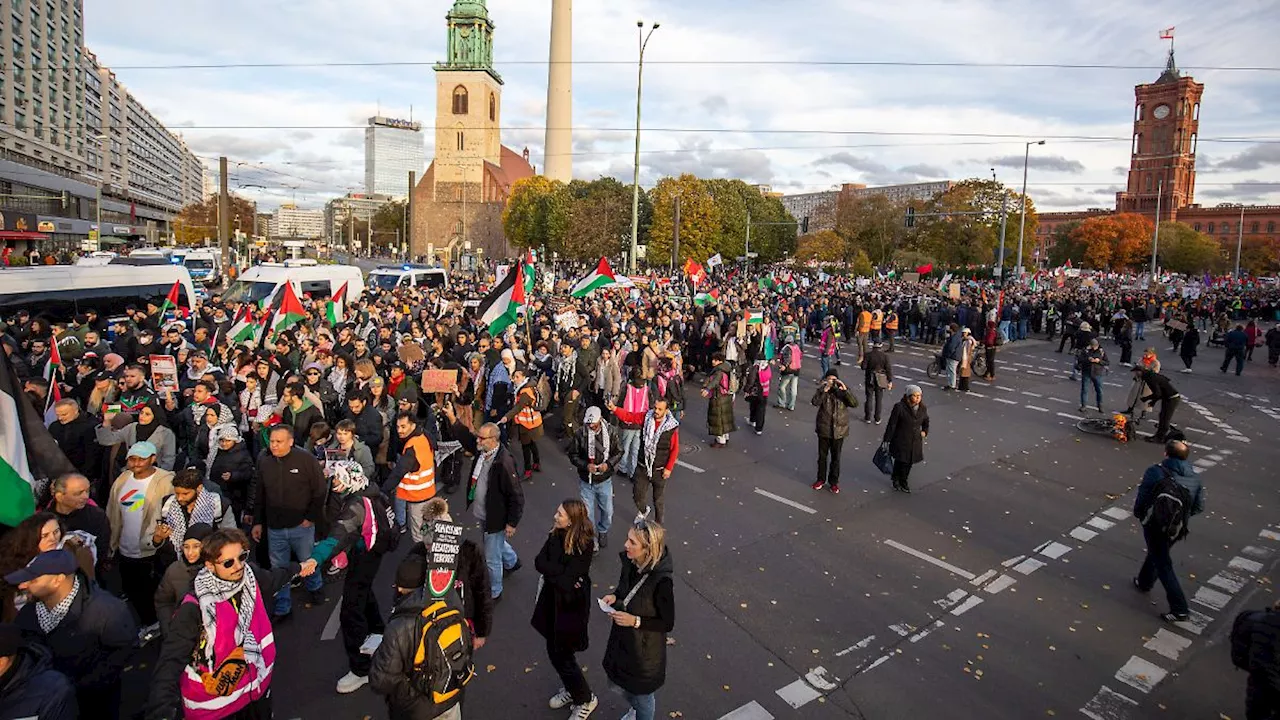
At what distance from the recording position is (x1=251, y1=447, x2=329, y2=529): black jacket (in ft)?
18.4

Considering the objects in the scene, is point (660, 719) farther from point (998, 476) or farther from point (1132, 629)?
point (998, 476)

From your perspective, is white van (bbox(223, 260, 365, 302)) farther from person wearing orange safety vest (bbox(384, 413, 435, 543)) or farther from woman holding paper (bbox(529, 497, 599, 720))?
woman holding paper (bbox(529, 497, 599, 720))

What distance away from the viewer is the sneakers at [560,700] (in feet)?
16.1

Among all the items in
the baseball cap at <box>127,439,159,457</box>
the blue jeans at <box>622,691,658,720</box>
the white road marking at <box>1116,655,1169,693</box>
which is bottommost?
the white road marking at <box>1116,655,1169,693</box>

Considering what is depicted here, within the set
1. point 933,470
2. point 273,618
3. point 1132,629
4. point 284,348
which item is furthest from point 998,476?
point 284,348

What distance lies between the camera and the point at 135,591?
223 inches

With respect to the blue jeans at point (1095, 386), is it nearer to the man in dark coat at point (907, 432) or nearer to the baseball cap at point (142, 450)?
the man in dark coat at point (907, 432)

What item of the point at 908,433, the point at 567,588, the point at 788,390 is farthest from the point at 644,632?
the point at 788,390

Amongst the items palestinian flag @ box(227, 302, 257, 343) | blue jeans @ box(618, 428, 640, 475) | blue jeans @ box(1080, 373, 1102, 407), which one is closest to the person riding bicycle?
blue jeans @ box(1080, 373, 1102, 407)

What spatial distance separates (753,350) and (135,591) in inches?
466

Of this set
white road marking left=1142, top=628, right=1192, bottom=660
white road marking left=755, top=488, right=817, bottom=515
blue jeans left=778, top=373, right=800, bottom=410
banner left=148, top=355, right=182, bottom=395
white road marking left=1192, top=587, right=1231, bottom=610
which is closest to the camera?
white road marking left=1142, top=628, right=1192, bottom=660

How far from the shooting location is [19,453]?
4.19 metres

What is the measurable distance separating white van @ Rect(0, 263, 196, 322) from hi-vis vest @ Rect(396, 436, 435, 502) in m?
13.5

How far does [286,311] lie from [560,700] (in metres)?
10.6
